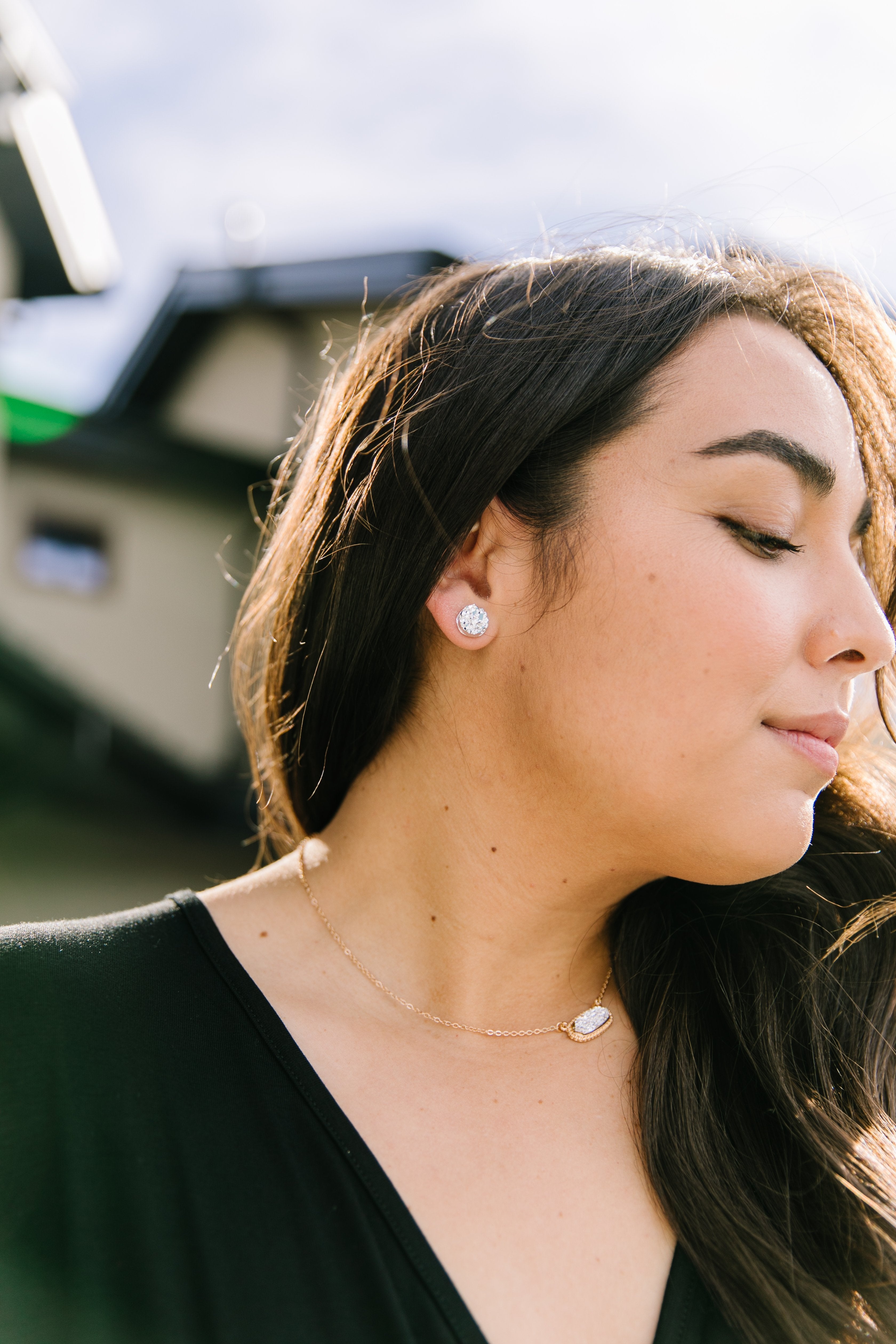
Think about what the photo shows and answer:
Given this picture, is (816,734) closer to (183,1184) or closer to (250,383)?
(183,1184)

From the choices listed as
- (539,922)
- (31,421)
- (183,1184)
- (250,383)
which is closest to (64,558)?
(31,421)

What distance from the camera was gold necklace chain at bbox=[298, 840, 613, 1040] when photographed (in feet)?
5.59

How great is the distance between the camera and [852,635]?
59.7 inches

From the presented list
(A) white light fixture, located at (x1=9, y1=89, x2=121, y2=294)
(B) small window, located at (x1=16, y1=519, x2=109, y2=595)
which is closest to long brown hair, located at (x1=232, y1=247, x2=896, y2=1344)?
(A) white light fixture, located at (x1=9, y1=89, x2=121, y2=294)

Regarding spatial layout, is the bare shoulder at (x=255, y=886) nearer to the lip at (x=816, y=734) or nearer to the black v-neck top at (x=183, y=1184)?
the black v-neck top at (x=183, y=1184)

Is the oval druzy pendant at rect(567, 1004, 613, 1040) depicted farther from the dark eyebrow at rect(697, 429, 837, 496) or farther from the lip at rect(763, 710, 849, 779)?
the dark eyebrow at rect(697, 429, 837, 496)

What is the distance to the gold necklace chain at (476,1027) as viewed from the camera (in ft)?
5.59

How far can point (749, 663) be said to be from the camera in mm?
1475

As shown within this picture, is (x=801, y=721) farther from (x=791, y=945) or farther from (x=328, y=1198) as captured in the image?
(x=328, y=1198)

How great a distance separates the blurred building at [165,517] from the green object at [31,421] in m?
0.02

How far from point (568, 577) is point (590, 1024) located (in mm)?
786

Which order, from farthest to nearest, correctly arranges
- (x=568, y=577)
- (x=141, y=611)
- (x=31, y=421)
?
(x=141, y=611), (x=31, y=421), (x=568, y=577)

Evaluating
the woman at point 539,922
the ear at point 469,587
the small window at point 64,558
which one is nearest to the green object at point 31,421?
the small window at point 64,558

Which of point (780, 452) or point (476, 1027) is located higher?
point (780, 452)
